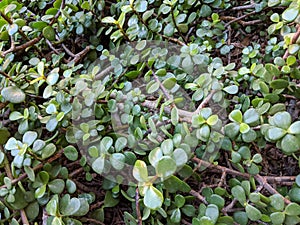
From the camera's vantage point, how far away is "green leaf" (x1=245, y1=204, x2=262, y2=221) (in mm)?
572

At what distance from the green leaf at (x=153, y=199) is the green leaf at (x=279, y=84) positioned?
31cm

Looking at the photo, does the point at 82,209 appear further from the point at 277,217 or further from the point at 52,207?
the point at 277,217

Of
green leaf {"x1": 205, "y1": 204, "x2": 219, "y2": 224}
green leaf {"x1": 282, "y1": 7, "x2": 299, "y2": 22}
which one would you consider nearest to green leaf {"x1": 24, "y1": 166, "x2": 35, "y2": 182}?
green leaf {"x1": 205, "y1": 204, "x2": 219, "y2": 224}

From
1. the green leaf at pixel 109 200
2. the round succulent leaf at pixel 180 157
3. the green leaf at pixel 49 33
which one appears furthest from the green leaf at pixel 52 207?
the green leaf at pixel 49 33

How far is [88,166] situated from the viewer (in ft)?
2.26

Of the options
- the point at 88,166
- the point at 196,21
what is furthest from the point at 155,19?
the point at 88,166

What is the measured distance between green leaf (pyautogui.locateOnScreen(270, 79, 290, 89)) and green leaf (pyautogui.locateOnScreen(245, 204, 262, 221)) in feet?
0.76

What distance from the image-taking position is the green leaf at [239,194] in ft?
1.94

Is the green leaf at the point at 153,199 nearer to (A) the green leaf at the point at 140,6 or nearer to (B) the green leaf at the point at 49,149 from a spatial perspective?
(B) the green leaf at the point at 49,149

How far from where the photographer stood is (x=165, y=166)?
514 mm

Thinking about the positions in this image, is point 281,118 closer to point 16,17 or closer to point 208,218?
point 208,218

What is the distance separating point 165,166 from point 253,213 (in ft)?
0.60

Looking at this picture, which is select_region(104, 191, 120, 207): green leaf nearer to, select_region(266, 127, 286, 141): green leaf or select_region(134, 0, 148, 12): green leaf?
select_region(266, 127, 286, 141): green leaf

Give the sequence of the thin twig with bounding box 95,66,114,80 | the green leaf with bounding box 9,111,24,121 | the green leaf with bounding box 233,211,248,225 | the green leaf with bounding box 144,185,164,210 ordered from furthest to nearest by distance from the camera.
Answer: the thin twig with bounding box 95,66,114,80 → the green leaf with bounding box 9,111,24,121 → the green leaf with bounding box 233,211,248,225 → the green leaf with bounding box 144,185,164,210
